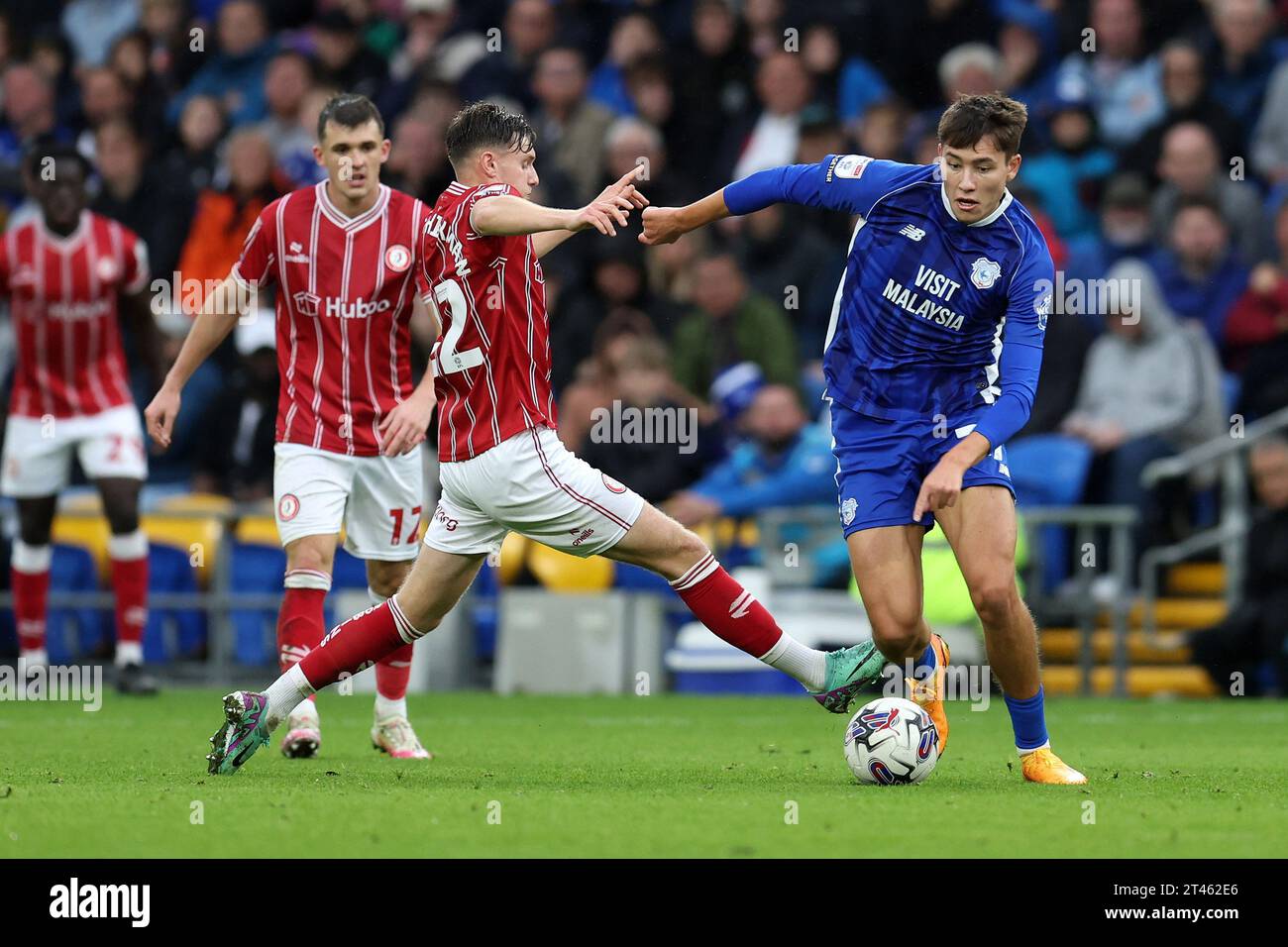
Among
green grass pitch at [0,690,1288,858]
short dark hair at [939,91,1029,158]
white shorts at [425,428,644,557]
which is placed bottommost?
green grass pitch at [0,690,1288,858]

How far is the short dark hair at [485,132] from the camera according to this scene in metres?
7.15

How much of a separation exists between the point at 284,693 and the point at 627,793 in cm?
125

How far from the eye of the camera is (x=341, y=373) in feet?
27.4

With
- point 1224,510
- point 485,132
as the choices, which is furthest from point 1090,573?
point 485,132

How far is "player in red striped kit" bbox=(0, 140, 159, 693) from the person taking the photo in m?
12.2

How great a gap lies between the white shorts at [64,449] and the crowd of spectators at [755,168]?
110 inches

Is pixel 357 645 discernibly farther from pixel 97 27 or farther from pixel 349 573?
pixel 97 27

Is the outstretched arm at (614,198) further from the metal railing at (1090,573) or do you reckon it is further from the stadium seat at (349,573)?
the stadium seat at (349,573)

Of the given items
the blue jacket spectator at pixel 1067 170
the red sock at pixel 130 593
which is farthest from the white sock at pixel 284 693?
the blue jacket spectator at pixel 1067 170

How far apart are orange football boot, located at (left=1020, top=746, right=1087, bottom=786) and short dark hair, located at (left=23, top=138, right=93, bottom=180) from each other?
7480 mm

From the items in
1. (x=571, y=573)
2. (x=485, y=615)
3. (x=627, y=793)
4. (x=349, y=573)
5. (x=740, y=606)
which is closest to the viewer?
(x=627, y=793)

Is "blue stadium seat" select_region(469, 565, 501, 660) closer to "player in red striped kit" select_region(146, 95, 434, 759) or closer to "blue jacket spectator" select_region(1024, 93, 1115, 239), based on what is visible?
"blue jacket spectator" select_region(1024, 93, 1115, 239)

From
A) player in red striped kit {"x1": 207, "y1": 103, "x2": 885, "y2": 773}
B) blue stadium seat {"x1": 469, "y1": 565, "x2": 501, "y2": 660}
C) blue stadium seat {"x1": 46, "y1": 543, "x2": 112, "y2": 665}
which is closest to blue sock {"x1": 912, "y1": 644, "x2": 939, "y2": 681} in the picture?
player in red striped kit {"x1": 207, "y1": 103, "x2": 885, "y2": 773}
